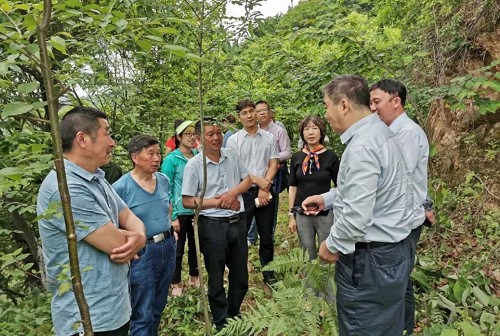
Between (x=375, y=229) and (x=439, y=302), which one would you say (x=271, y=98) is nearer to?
(x=439, y=302)

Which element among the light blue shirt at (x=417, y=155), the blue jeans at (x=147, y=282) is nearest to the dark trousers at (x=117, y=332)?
the blue jeans at (x=147, y=282)

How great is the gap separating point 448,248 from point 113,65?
5396mm

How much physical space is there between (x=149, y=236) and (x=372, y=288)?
1935mm

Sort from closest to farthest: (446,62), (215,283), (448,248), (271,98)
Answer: (215,283), (448,248), (446,62), (271,98)

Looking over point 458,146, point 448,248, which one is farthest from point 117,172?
point 458,146

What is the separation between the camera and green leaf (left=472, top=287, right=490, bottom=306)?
10.8 ft

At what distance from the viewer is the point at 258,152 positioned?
14.8 ft

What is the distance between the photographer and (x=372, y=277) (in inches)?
77.9

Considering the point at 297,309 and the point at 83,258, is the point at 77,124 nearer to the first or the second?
the point at 83,258

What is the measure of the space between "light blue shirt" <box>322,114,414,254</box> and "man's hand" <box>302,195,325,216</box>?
A: 899 mm

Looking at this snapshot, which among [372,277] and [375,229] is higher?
A: [375,229]

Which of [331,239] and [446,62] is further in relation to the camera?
[446,62]

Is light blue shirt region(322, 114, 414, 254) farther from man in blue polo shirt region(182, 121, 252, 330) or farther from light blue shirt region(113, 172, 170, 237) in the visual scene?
light blue shirt region(113, 172, 170, 237)

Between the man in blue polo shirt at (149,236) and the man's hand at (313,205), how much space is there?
4.34 feet
